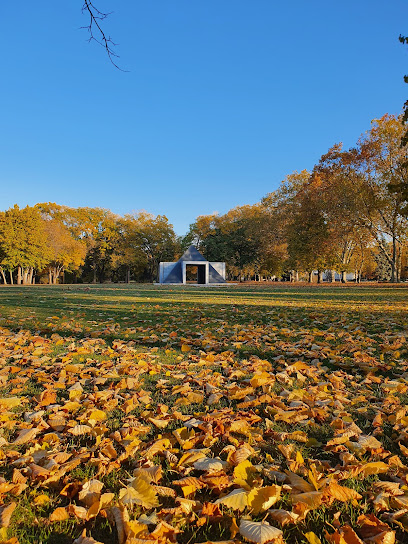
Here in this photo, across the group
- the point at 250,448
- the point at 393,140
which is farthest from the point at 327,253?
the point at 250,448

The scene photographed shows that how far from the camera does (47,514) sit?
1.37 metres

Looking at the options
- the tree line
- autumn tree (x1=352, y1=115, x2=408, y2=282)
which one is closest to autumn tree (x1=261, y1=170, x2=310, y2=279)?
the tree line

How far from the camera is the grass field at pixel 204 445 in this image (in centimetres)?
130

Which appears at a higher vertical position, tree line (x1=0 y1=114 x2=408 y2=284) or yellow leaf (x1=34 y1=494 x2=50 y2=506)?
tree line (x1=0 y1=114 x2=408 y2=284)

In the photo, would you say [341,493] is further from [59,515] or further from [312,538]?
[59,515]

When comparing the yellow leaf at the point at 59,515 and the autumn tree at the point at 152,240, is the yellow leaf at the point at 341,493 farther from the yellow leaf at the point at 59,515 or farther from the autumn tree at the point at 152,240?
the autumn tree at the point at 152,240

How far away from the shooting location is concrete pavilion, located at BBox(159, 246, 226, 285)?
113 ft

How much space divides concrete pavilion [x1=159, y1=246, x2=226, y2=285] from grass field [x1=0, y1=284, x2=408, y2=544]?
99.9 feet

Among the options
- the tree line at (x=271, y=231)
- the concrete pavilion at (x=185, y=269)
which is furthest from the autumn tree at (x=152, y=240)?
the concrete pavilion at (x=185, y=269)

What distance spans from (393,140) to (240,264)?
25997mm

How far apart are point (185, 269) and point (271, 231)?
35.9ft

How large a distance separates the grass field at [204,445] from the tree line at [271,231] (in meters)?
13.4

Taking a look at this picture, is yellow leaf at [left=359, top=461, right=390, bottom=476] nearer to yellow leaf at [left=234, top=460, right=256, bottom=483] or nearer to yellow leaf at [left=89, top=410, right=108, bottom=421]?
yellow leaf at [left=234, top=460, right=256, bottom=483]

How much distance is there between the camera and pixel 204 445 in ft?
6.09
